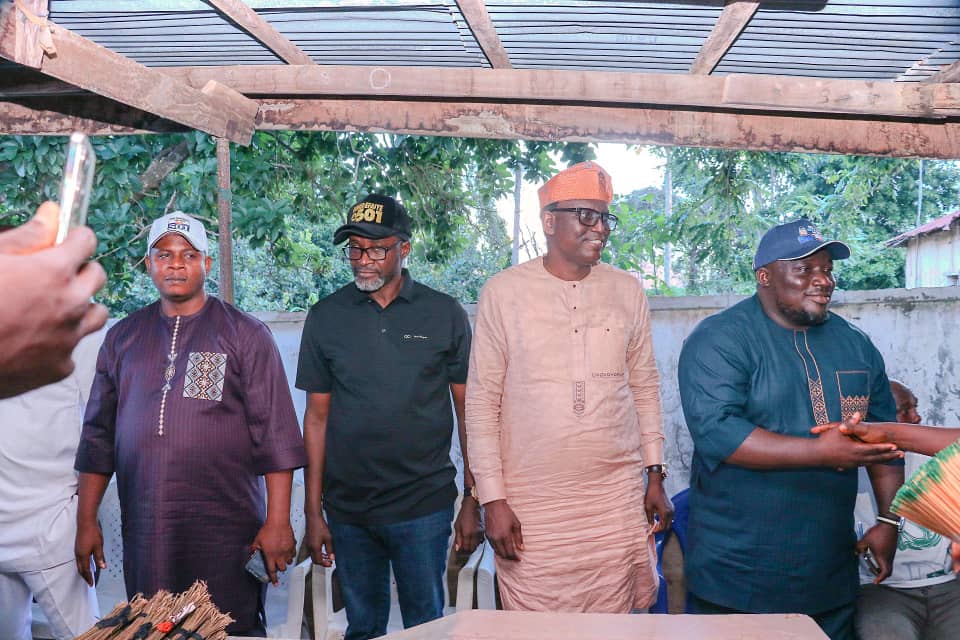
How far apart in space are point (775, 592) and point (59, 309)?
2.73 m

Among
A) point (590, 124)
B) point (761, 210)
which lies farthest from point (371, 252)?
point (761, 210)

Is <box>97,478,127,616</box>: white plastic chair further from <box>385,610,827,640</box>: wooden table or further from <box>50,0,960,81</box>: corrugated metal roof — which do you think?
<box>385,610,827,640</box>: wooden table

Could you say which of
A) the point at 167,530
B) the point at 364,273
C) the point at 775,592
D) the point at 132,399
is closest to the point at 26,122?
the point at 132,399

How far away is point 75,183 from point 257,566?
8.34 feet

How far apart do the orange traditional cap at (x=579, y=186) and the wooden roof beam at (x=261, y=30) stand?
106 centimetres

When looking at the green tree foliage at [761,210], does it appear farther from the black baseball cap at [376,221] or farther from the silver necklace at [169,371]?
the silver necklace at [169,371]

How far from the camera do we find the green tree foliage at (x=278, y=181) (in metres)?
6.75

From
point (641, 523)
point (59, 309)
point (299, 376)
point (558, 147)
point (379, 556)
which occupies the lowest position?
point (379, 556)

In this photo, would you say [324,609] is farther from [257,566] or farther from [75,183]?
[75,183]

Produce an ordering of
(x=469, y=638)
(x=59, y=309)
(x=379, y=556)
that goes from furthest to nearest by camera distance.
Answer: (x=379, y=556)
(x=469, y=638)
(x=59, y=309)

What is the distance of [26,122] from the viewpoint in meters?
3.66

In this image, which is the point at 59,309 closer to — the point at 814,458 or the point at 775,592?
the point at 814,458

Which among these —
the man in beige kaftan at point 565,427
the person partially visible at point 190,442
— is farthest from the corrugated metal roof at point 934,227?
the person partially visible at point 190,442

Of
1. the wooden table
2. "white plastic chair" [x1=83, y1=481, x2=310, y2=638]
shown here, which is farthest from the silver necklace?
"white plastic chair" [x1=83, y1=481, x2=310, y2=638]
